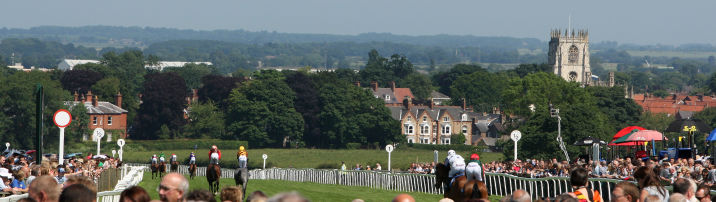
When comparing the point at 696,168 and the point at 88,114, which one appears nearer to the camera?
the point at 696,168

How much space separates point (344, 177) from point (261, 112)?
70.2 metres

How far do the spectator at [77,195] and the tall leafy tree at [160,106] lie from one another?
10670 cm

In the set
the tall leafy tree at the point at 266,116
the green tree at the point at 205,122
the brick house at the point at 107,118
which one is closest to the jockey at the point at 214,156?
the tall leafy tree at the point at 266,116

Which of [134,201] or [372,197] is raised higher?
[134,201]

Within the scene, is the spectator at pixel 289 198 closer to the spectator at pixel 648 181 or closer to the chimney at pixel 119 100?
the spectator at pixel 648 181

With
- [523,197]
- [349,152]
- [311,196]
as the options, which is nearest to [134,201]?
[523,197]

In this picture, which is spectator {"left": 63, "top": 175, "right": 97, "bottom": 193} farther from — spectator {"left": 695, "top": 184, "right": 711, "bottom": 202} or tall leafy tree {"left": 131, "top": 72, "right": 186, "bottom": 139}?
tall leafy tree {"left": 131, "top": 72, "right": 186, "bottom": 139}

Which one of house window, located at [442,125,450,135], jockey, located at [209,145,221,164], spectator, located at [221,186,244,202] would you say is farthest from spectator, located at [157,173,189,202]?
house window, located at [442,125,450,135]

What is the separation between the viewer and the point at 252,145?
4279 inches

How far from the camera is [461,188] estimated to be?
17.8 metres

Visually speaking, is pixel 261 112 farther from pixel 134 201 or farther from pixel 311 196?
pixel 134 201

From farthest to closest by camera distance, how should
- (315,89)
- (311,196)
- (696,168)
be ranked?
1. (315,89)
2. (311,196)
3. (696,168)

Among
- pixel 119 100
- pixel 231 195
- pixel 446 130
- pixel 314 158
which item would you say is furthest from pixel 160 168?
pixel 446 130

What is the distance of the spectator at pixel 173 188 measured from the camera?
389 inches
